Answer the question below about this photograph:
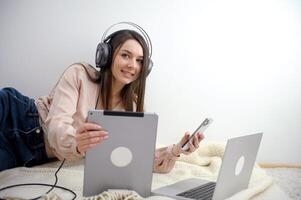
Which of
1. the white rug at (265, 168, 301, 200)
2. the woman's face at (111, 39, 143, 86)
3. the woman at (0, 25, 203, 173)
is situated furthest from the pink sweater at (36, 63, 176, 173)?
the white rug at (265, 168, 301, 200)

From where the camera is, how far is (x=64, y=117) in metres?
1.02

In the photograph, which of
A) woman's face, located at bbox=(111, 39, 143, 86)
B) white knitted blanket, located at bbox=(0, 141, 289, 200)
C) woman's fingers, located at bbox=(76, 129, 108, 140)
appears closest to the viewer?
woman's fingers, located at bbox=(76, 129, 108, 140)

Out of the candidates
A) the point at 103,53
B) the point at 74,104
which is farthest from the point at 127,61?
the point at 74,104

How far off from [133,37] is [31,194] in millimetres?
704

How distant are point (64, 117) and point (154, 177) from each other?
387mm

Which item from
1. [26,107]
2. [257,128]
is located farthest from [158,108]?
[26,107]

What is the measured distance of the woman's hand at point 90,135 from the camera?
0.73 meters

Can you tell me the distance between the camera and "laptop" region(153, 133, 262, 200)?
0.81 m

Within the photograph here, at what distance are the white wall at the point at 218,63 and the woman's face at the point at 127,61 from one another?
275 mm

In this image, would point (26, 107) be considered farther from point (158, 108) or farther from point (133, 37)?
point (158, 108)

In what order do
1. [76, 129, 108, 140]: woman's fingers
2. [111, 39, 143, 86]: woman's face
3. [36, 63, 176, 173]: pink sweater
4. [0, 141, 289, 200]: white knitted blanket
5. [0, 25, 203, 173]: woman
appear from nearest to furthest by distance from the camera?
[76, 129, 108, 140]: woman's fingers
[0, 141, 289, 200]: white knitted blanket
[36, 63, 176, 173]: pink sweater
[0, 25, 203, 173]: woman
[111, 39, 143, 86]: woman's face

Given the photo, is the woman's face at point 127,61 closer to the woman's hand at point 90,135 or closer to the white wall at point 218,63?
the white wall at point 218,63

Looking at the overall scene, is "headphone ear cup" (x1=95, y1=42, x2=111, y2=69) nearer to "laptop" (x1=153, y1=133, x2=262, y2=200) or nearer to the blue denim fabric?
the blue denim fabric

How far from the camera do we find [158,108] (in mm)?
1545
